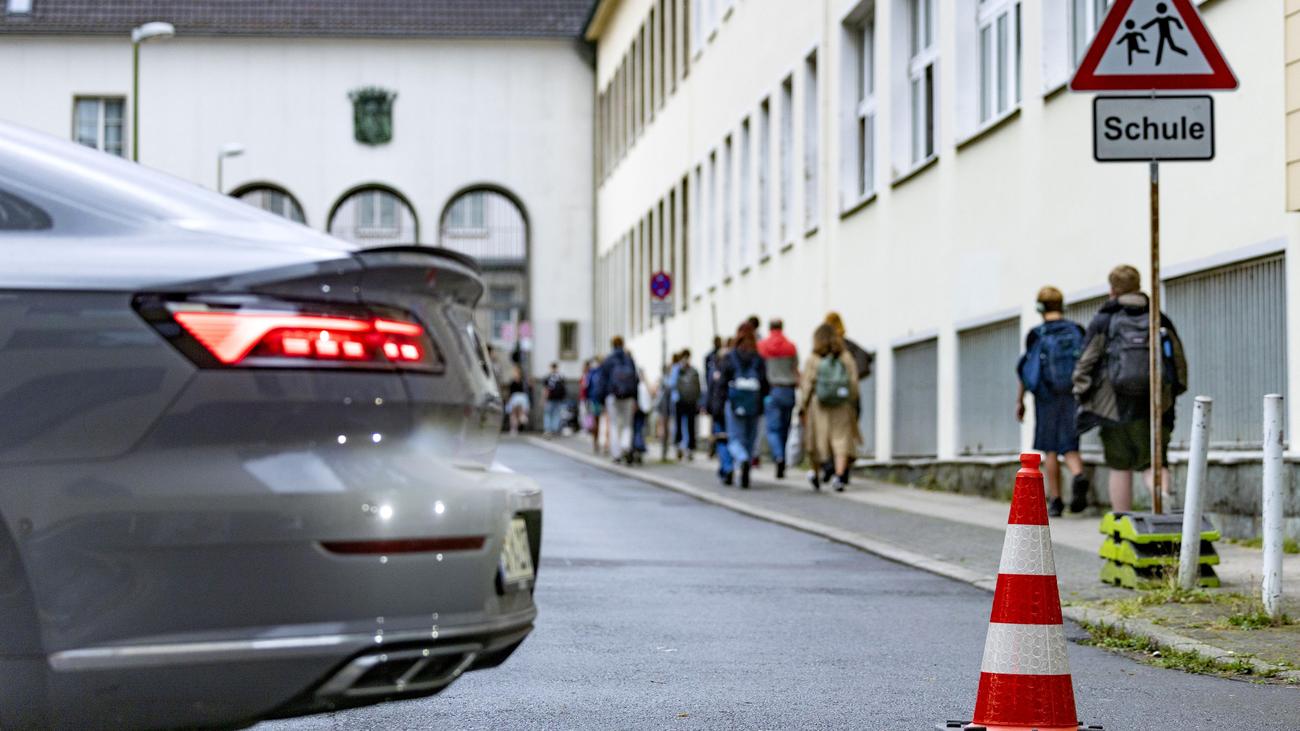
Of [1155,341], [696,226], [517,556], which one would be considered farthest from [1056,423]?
[696,226]

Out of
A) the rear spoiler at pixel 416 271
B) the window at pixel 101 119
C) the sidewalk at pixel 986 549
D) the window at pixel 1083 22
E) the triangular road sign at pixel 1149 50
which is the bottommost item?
the sidewalk at pixel 986 549

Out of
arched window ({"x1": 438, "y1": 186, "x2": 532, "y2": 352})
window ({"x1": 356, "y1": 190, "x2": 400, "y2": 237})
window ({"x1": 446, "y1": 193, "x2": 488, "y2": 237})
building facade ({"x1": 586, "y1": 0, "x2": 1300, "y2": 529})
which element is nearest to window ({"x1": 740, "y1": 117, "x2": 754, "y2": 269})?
building facade ({"x1": 586, "y1": 0, "x2": 1300, "y2": 529})

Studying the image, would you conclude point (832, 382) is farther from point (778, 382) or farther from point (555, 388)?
point (555, 388)

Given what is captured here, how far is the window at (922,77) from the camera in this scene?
23250 millimetres

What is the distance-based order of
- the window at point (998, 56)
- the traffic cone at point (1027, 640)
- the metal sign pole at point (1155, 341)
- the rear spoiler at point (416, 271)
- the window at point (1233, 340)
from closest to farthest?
the rear spoiler at point (416, 271)
the traffic cone at point (1027, 640)
the metal sign pole at point (1155, 341)
the window at point (1233, 340)
the window at point (998, 56)

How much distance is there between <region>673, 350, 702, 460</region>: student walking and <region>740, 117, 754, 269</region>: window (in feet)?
12.6

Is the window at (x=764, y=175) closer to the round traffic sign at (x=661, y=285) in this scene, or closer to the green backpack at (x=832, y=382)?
the round traffic sign at (x=661, y=285)

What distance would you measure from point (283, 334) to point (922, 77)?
1994cm

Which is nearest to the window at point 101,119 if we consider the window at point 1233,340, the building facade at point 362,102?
the building facade at point 362,102

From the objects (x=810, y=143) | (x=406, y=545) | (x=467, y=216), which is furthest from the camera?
(x=467, y=216)

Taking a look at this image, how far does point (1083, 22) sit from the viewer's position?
1816cm

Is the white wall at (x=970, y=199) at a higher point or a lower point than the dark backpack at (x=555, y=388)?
higher

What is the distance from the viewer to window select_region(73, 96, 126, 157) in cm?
5750

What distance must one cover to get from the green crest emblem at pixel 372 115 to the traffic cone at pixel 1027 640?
52.5 metres
